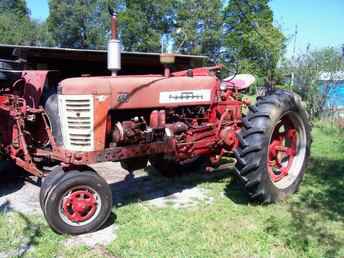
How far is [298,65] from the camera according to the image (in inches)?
492

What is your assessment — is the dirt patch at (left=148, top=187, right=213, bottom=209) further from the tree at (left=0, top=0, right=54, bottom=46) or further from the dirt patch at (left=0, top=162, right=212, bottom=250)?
the tree at (left=0, top=0, right=54, bottom=46)

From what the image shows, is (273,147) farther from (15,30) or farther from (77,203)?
(15,30)

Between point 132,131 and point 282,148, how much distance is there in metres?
1.93

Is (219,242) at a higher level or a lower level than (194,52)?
lower

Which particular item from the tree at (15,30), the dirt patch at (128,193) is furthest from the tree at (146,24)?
the dirt patch at (128,193)

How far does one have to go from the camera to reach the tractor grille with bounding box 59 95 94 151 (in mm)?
3895

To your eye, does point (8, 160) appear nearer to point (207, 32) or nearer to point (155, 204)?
point (155, 204)

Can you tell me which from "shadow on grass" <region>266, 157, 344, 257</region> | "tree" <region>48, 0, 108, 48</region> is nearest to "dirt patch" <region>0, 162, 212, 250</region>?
"shadow on grass" <region>266, 157, 344, 257</region>

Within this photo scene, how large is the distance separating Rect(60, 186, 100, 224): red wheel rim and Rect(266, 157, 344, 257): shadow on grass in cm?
164

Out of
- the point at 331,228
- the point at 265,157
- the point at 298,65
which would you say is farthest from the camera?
the point at 298,65

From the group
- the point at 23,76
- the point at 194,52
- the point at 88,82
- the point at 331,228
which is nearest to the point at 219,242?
the point at 331,228

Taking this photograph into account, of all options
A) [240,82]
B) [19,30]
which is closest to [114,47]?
[240,82]

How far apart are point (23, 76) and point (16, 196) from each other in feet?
4.76

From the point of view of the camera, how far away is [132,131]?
13.6ft
